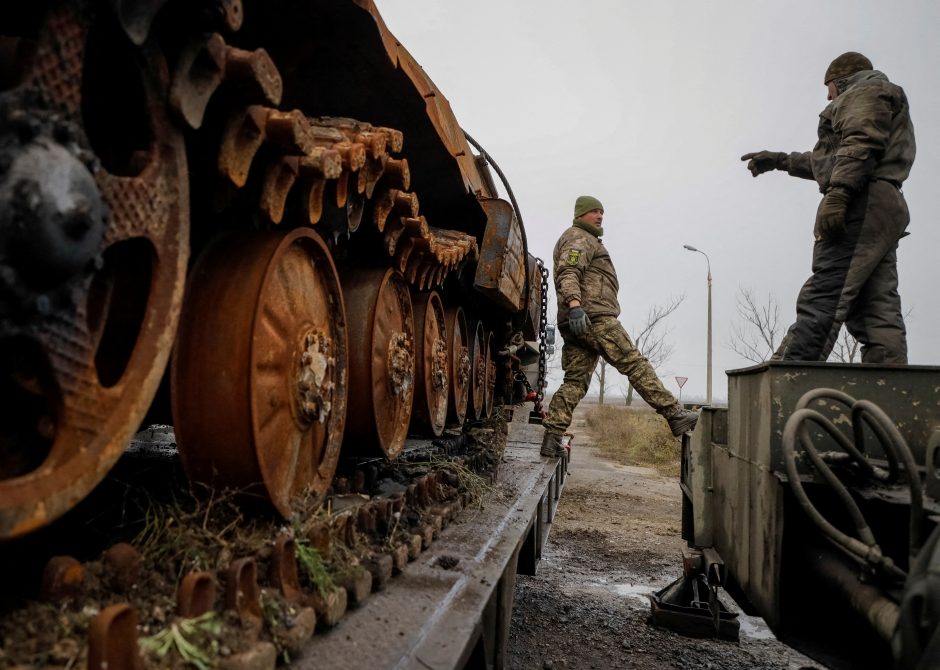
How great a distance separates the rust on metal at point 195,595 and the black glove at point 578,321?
4.73m

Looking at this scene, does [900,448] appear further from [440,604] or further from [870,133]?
[870,133]

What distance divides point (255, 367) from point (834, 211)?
375 centimetres

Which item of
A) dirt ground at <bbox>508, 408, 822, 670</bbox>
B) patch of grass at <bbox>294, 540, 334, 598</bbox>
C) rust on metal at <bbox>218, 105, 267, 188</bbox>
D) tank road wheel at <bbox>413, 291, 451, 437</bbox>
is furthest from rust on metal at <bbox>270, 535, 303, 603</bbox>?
dirt ground at <bbox>508, 408, 822, 670</bbox>

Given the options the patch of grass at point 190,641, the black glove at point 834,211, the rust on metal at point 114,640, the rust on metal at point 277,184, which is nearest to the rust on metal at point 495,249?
the black glove at point 834,211

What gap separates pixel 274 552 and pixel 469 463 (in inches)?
104

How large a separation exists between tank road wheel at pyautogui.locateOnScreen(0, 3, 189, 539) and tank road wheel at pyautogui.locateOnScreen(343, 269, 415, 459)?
57.8 inches

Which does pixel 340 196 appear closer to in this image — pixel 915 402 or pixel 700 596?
pixel 915 402

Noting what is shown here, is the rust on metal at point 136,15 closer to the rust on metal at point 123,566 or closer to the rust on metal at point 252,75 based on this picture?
the rust on metal at point 252,75

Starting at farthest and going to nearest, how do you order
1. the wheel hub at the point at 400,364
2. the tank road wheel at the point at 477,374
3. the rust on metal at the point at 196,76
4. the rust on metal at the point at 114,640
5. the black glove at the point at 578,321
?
1. the tank road wheel at the point at 477,374
2. the black glove at the point at 578,321
3. the wheel hub at the point at 400,364
4. the rust on metal at the point at 196,76
5. the rust on metal at the point at 114,640

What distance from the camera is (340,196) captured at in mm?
2445

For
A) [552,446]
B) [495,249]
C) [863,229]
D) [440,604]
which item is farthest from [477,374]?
[440,604]

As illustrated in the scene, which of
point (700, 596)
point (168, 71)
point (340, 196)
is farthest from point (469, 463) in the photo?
point (168, 71)

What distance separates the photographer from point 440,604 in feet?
6.91

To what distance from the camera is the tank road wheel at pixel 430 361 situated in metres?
4.27
